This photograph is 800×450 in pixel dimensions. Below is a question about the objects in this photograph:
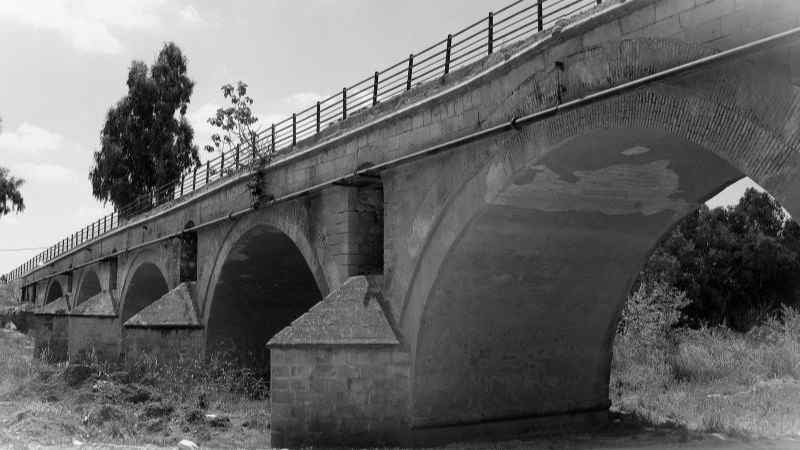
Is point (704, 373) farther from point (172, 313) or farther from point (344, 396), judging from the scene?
point (172, 313)

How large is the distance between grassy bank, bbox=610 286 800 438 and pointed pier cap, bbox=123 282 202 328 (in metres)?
9.24

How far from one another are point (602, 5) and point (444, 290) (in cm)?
407

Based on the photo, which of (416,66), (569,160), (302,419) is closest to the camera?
(569,160)

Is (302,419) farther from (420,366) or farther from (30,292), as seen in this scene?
(30,292)

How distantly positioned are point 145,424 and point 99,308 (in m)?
11.3

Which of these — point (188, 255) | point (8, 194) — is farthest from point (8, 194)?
point (188, 255)

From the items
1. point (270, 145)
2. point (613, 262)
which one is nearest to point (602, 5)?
point (613, 262)

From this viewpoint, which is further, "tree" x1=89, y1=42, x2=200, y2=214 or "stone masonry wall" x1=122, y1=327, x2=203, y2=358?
"tree" x1=89, y1=42, x2=200, y2=214

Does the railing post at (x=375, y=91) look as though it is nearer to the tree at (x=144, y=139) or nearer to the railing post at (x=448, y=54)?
the railing post at (x=448, y=54)

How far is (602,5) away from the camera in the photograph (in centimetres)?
767

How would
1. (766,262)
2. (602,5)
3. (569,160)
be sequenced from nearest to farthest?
(602,5)
(569,160)
(766,262)

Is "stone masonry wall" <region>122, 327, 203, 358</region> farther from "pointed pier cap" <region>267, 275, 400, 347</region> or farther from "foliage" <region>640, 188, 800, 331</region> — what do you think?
"foliage" <region>640, 188, 800, 331</region>

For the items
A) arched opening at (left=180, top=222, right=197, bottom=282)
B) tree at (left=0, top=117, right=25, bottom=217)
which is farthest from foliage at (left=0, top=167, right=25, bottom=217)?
arched opening at (left=180, top=222, right=197, bottom=282)

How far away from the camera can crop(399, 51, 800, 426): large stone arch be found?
6.86 m
